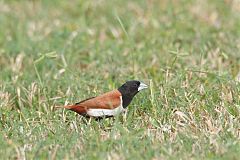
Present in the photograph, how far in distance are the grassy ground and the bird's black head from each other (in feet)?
0.40

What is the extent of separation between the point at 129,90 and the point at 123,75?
1.40 metres

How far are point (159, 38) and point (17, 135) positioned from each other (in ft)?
11.8

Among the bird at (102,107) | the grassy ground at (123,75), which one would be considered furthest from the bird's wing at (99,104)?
the grassy ground at (123,75)

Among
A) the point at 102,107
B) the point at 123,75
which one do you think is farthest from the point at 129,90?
the point at 123,75

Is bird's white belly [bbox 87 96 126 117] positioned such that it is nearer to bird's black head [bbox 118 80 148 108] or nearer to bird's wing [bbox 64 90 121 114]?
bird's wing [bbox 64 90 121 114]

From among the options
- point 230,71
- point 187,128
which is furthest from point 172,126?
point 230,71

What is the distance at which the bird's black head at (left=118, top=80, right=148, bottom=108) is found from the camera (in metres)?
6.26

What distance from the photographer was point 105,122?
6133 millimetres

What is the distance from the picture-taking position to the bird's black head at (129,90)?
20.5ft

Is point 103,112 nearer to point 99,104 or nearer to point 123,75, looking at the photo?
point 99,104

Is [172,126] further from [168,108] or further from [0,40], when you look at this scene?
[0,40]

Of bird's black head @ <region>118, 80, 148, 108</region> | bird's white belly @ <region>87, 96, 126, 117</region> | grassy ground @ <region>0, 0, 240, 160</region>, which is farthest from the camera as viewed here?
bird's black head @ <region>118, 80, 148, 108</region>

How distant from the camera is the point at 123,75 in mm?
7703

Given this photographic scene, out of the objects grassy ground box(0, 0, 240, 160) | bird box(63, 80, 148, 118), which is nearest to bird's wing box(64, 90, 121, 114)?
bird box(63, 80, 148, 118)
